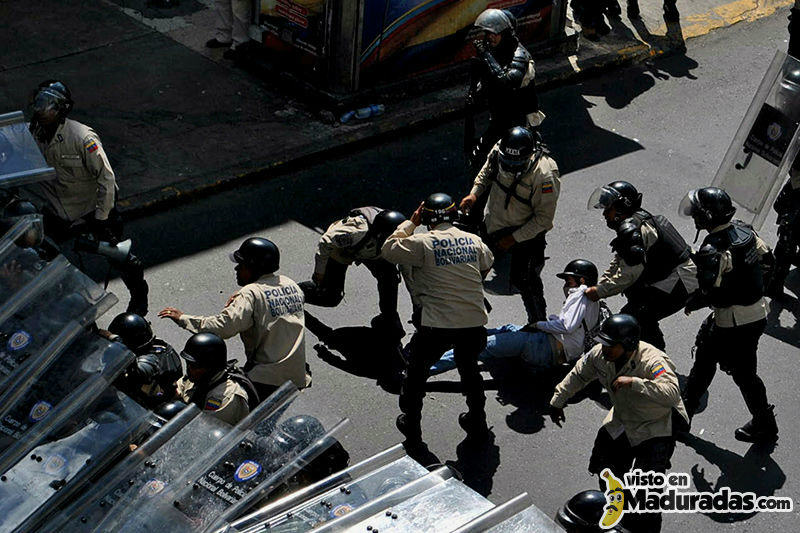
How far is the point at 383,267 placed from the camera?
8.41 meters

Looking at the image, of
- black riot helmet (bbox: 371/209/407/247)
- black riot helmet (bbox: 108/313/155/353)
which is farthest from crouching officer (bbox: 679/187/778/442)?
black riot helmet (bbox: 108/313/155/353)

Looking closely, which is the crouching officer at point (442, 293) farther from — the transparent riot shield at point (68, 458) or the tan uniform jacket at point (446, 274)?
the transparent riot shield at point (68, 458)

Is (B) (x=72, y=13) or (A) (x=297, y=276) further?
(B) (x=72, y=13)

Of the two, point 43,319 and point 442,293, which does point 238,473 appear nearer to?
point 43,319

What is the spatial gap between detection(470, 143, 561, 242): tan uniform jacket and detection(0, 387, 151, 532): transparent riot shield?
4.20m

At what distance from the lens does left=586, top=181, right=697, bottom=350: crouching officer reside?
7902 millimetres

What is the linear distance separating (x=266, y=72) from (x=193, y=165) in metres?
2.24

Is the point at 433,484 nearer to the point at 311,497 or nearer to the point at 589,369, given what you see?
the point at 311,497

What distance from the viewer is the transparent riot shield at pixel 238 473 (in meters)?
4.53

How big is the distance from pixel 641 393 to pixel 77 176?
4.55 m

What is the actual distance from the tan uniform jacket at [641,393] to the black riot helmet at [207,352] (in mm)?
2297

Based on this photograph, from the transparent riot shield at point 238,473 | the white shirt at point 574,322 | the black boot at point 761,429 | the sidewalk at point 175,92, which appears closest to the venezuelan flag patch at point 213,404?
the transparent riot shield at point 238,473

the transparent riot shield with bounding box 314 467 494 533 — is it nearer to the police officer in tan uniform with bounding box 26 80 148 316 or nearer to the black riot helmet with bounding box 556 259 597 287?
the black riot helmet with bounding box 556 259 597 287

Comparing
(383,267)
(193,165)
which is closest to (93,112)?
(193,165)
